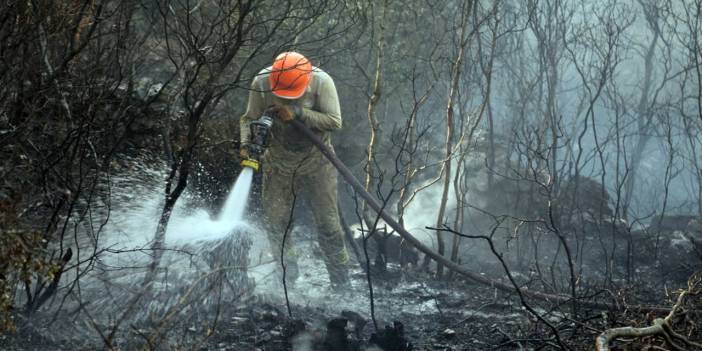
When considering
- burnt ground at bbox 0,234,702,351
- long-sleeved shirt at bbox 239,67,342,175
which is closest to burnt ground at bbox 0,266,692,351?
burnt ground at bbox 0,234,702,351

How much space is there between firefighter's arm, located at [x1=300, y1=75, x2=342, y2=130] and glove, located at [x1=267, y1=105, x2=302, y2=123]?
143 mm

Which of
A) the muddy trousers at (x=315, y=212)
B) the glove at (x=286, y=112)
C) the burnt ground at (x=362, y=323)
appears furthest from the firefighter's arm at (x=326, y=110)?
the burnt ground at (x=362, y=323)

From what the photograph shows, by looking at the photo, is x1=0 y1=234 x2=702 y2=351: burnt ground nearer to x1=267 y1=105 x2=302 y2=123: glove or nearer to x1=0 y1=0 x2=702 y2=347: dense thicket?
x1=0 y1=0 x2=702 y2=347: dense thicket

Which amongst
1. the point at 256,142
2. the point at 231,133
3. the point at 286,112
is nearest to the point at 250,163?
the point at 256,142

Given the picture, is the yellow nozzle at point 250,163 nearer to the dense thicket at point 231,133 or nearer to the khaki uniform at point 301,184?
the dense thicket at point 231,133

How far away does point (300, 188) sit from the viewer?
5.86 metres

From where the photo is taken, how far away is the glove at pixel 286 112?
5.26 m

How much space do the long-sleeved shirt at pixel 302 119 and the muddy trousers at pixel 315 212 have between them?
10cm

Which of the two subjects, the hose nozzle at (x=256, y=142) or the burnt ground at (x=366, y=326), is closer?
the burnt ground at (x=366, y=326)

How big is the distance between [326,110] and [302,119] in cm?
27

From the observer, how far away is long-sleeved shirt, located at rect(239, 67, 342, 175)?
5.50 meters

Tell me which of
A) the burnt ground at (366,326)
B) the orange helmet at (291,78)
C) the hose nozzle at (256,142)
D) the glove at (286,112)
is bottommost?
the burnt ground at (366,326)

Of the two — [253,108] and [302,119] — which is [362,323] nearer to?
[302,119]

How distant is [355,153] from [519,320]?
235 inches
